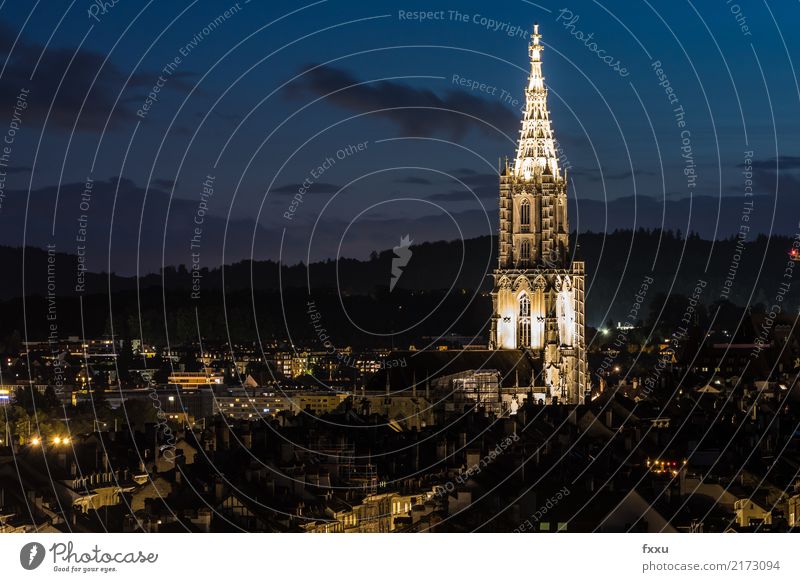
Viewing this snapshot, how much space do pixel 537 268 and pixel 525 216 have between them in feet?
10.1

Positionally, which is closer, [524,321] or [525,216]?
[524,321]

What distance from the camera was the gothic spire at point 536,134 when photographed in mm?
132125

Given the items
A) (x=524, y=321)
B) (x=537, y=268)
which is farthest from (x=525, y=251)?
(x=524, y=321)

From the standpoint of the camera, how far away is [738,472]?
257 feet

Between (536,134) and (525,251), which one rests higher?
(536,134)

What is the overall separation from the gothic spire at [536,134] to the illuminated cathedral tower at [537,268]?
0.05 metres

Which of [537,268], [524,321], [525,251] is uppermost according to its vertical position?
[525,251]

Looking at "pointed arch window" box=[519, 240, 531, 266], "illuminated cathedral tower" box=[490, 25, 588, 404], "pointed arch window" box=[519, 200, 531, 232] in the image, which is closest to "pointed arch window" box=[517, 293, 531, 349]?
"illuminated cathedral tower" box=[490, 25, 588, 404]

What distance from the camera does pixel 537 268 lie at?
439ft

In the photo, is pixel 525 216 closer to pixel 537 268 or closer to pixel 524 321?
pixel 537 268

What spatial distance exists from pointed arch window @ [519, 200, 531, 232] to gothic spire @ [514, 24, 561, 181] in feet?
4.49

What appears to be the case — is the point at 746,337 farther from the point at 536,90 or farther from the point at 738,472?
the point at 738,472

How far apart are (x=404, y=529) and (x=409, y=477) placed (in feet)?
49.4
